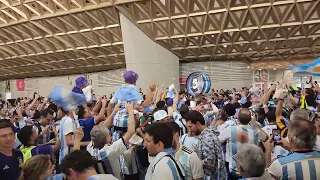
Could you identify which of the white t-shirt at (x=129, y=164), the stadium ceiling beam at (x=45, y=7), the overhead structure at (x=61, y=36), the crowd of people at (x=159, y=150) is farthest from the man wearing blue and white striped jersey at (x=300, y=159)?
the overhead structure at (x=61, y=36)

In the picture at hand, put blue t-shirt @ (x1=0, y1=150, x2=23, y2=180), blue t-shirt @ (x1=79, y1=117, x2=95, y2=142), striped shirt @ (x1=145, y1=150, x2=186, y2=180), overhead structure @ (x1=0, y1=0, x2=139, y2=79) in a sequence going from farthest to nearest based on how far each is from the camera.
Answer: overhead structure @ (x1=0, y1=0, x2=139, y2=79)
blue t-shirt @ (x1=79, y1=117, x2=95, y2=142)
blue t-shirt @ (x1=0, y1=150, x2=23, y2=180)
striped shirt @ (x1=145, y1=150, x2=186, y2=180)

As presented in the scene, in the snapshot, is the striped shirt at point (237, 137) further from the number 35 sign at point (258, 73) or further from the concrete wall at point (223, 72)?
the number 35 sign at point (258, 73)

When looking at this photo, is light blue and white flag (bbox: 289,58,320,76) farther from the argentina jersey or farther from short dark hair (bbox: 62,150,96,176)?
short dark hair (bbox: 62,150,96,176)

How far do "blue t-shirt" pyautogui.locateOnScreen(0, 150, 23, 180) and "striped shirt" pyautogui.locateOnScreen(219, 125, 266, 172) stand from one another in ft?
9.20

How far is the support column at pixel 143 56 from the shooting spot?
22972 mm

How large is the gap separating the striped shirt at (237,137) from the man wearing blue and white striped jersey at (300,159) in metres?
1.61

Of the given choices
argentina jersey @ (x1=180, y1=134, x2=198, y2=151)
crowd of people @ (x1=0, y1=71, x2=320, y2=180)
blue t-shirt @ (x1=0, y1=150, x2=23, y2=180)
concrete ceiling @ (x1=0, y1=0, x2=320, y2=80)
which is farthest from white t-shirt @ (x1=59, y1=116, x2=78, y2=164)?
concrete ceiling @ (x1=0, y1=0, x2=320, y2=80)

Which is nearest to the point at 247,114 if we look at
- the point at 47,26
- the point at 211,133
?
the point at 211,133

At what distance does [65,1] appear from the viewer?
22.7 m

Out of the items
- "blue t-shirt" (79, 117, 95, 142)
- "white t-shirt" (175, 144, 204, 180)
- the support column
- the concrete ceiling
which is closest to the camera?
"white t-shirt" (175, 144, 204, 180)

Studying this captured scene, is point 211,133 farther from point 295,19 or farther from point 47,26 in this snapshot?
point 47,26

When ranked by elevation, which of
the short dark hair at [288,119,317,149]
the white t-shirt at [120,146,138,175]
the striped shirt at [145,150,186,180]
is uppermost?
the short dark hair at [288,119,317,149]

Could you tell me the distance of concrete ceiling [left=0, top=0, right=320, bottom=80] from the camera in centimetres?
2072

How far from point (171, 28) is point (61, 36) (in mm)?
9983
